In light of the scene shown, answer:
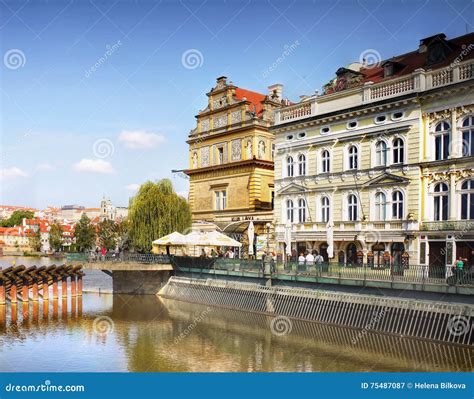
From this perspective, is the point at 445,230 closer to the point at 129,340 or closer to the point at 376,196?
the point at 376,196

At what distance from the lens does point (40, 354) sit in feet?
73.4

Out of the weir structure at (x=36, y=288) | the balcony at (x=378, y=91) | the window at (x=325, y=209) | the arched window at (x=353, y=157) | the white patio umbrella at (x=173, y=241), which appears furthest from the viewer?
the white patio umbrella at (x=173, y=241)

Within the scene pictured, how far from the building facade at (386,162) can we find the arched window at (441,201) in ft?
0.17

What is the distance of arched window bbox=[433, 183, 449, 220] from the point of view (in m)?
30.3

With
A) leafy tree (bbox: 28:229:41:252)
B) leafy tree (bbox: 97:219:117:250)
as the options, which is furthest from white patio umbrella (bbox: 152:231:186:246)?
leafy tree (bbox: 28:229:41:252)

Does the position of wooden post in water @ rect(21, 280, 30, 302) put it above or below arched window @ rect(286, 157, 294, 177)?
below

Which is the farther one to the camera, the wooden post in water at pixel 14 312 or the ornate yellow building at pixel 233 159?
the ornate yellow building at pixel 233 159

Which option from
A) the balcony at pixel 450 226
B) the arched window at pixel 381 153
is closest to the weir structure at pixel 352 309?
the balcony at pixel 450 226

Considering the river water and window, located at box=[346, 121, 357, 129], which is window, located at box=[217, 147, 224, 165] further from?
the river water

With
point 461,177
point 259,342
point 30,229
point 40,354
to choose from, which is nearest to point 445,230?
point 461,177

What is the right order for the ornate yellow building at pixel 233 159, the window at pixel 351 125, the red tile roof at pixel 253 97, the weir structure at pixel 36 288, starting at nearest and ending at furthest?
the window at pixel 351 125, the weir structure at pixel 36 288, the ornate yellow building at pixel 233 159, the red tile roof at pixel 253 97

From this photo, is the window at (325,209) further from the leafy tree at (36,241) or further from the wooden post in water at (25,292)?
the leafy tree at (36,241)

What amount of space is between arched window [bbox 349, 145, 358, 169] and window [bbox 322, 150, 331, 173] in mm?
1640

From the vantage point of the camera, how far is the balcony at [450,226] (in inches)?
1131
